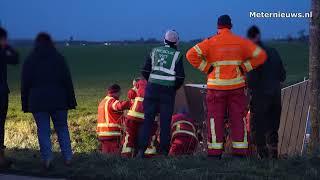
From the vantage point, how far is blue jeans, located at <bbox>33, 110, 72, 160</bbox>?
8.14m

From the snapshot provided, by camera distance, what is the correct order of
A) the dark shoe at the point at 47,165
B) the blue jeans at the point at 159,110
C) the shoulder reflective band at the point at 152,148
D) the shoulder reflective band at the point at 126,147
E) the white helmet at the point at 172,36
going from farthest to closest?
1. the shoulder reflective band at the point at 126,147
2. the shoulder reflective band at the point at 152,148
3. the blue jeans at the point at 159,110
4. the white helmet at the point at 172,36
5. the dark shoe at the point at 47,165

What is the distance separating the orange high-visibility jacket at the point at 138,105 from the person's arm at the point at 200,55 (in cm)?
184

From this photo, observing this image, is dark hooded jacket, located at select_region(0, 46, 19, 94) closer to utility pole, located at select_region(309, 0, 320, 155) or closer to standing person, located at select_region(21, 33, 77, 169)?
standing person, located at select_region(21, 33, 77, 169)

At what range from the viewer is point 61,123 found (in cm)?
831

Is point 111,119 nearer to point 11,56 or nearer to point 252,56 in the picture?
point 11,56

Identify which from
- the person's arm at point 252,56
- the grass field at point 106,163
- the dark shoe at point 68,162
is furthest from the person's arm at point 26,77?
the person's arm at point 252,56

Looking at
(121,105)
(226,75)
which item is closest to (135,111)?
(121,105)

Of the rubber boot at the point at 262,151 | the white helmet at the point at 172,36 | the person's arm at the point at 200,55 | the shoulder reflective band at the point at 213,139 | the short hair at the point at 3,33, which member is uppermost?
the short hair at the point at 3,33

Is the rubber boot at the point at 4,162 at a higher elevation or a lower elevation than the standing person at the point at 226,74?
lower

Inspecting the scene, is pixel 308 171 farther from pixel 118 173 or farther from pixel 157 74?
pixel 157 74

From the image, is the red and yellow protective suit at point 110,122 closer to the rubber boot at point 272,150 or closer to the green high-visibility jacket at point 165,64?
the green high-visibility jacket at point 165,64

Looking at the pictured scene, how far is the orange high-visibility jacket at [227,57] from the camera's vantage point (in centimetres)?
845

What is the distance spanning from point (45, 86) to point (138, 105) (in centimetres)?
260

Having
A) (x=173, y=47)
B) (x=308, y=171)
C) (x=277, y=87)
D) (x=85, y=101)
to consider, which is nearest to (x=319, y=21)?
(x=277, y=87)
